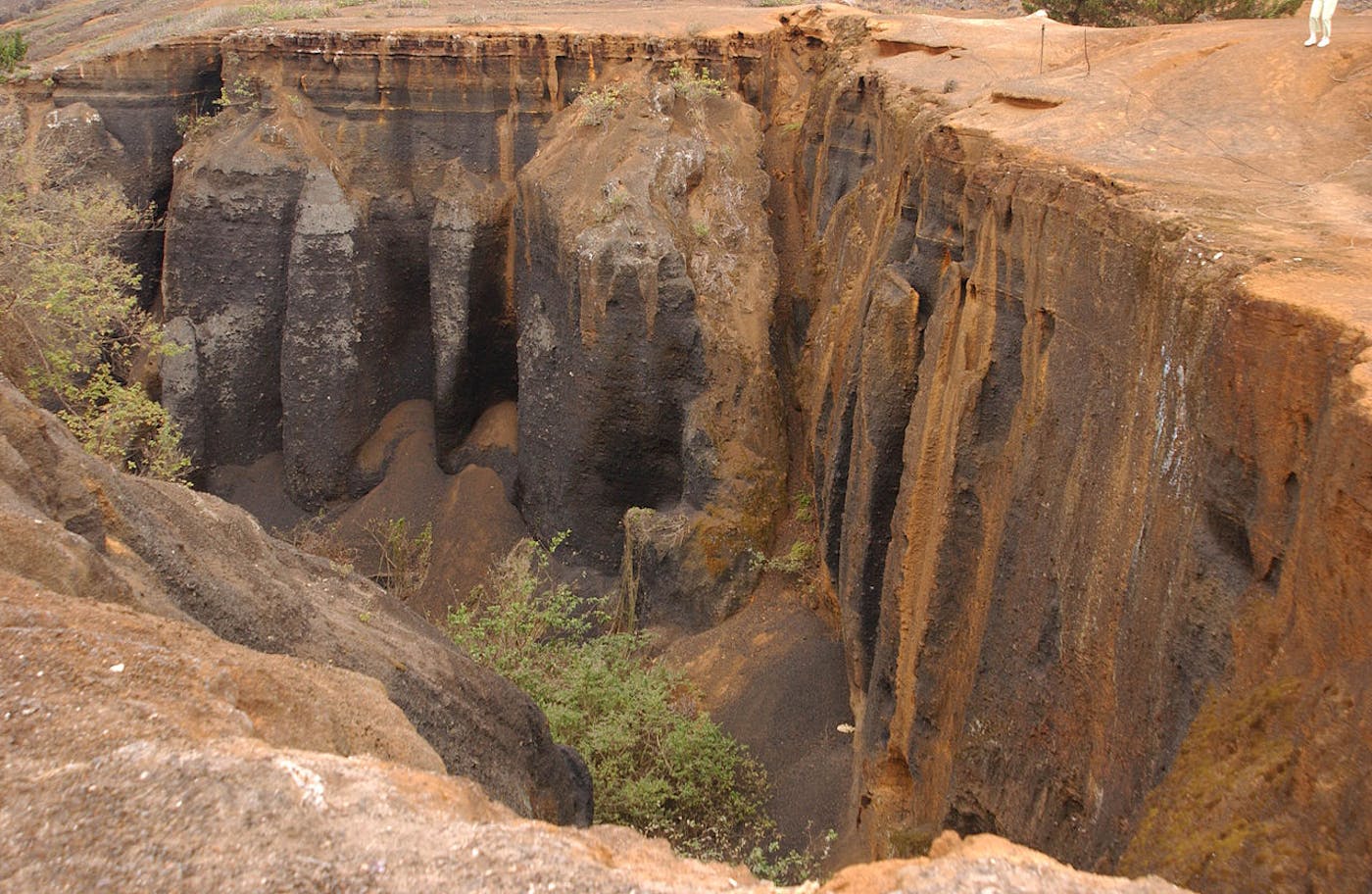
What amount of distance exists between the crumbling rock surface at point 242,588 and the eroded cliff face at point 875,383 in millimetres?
2859

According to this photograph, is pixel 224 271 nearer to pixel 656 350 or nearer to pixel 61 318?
pixel 61 318

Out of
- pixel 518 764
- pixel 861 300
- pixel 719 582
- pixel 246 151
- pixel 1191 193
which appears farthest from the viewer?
pixel 246 151

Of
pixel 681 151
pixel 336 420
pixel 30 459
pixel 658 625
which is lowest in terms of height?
pixel 658 625

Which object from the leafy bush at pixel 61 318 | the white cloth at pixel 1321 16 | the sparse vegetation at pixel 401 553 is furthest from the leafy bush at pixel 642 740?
the white cloth at pixel 1321 16

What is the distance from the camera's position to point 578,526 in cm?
1542

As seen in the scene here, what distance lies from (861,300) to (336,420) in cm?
950

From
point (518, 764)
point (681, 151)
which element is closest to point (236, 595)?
point (518, 764)

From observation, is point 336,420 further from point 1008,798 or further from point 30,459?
point 1008,798

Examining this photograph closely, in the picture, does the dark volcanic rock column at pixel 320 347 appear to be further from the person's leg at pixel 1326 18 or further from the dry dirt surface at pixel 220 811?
the dry dirt surface at pixel 220 811

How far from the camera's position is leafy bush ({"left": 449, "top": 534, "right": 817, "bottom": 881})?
10586 mm

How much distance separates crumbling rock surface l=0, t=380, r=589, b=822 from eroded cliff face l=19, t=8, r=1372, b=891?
286 centimetres

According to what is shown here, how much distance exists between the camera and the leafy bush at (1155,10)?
1744cm

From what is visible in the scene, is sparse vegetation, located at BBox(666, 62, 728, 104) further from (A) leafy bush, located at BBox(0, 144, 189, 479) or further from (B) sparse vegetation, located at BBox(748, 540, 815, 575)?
(A) leafy bush, located at BBox(0, 144, 189, 479)

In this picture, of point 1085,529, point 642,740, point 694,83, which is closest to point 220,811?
point 1085,529
